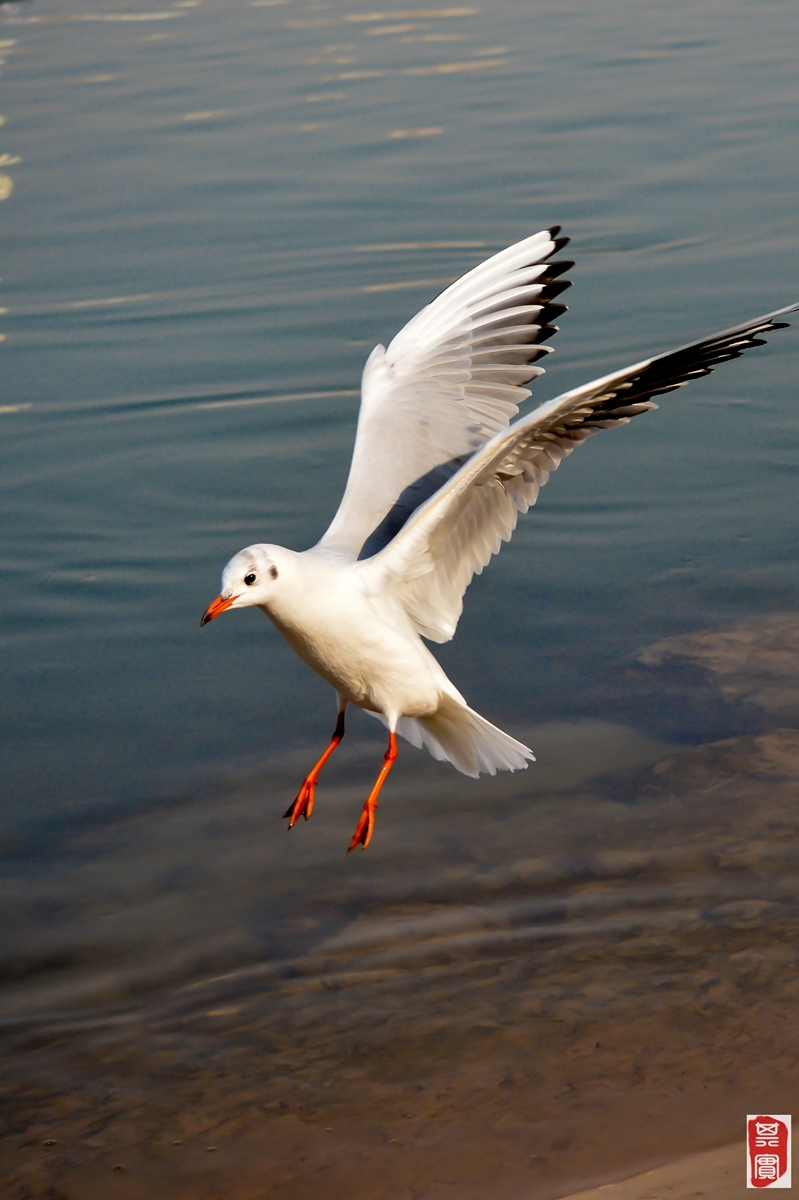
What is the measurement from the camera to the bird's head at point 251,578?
463 centimetres

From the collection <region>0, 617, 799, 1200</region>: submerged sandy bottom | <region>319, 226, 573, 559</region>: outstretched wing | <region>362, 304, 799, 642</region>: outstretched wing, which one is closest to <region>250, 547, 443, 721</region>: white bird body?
<region>362, 304, 799, 642</region>: outstretched wing

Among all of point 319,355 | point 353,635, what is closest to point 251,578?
point 353,635

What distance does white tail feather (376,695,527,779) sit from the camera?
5383mm

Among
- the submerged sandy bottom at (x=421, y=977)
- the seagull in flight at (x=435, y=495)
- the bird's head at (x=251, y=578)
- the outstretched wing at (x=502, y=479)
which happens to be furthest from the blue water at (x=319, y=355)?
the bird's head at (x=251, y=578)

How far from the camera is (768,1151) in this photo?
3.88 metres

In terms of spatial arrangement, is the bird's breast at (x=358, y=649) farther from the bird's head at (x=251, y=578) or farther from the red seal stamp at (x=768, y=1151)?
the red seal stamp at (x=768, y=1151)

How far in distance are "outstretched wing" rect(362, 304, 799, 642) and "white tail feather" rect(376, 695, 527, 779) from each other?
1.07 feet

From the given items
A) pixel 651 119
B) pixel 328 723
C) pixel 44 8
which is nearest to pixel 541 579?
pixel 328 723

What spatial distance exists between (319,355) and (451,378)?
3.93 metres

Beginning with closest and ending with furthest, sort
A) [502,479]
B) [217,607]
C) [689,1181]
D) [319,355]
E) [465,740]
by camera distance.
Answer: [689,1181] → [217,607] → [502,479] → [465,740] → [319,355]

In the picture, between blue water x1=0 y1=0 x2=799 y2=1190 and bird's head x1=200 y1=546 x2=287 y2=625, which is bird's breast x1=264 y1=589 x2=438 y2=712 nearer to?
bird's head x1=200 y1=546 x2=287 y2=625

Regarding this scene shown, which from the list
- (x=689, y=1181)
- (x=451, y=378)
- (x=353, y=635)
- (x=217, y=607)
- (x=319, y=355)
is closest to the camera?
(x=689, y=1181)

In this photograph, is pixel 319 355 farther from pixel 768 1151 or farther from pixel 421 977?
pixel 768 1151

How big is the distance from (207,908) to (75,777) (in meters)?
1.20
